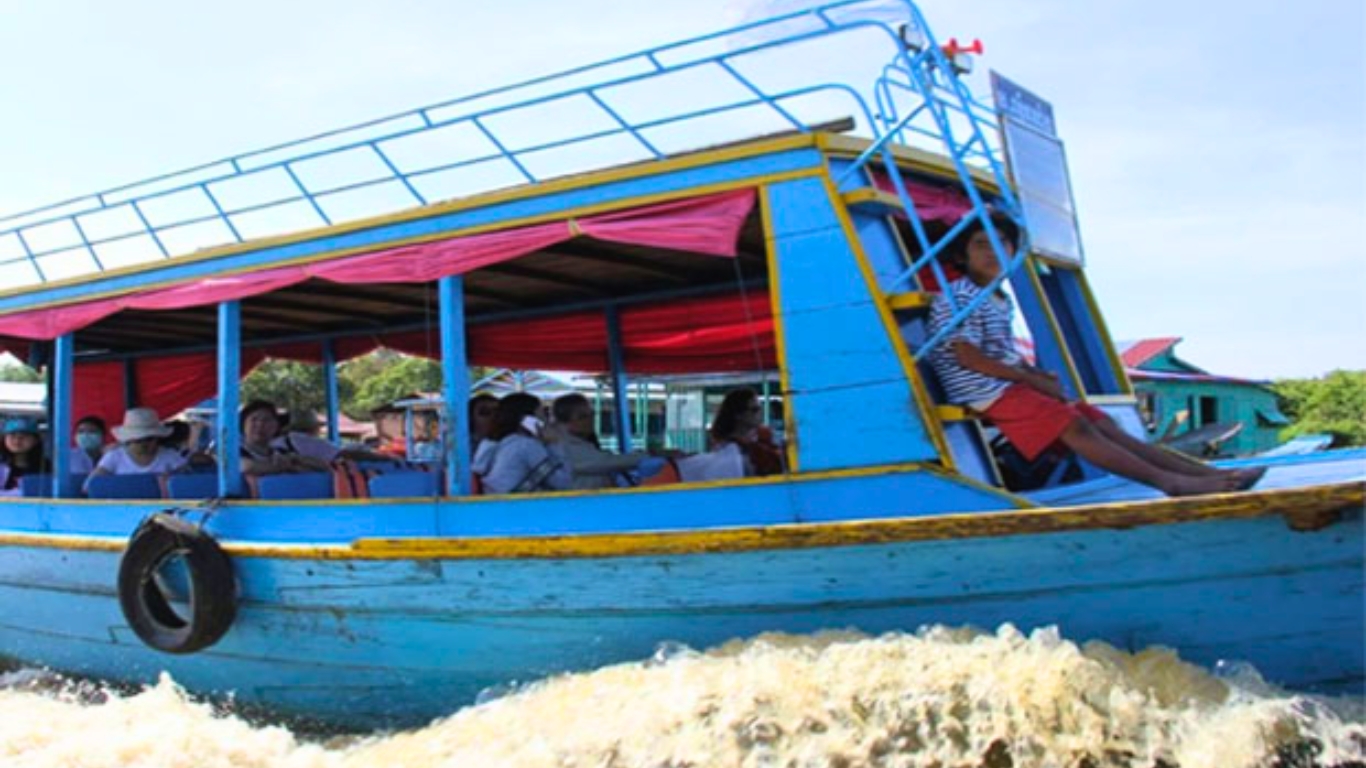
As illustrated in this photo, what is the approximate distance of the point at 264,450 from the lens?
711cm

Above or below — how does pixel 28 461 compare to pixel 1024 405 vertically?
above

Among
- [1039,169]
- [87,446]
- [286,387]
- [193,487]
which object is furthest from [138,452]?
[286,387]

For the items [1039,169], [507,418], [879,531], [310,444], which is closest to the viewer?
[879,531]

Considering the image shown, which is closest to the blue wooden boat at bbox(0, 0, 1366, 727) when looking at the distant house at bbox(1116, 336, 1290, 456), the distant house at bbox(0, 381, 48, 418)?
the distant house at bbox(0, 381, 48, 418)

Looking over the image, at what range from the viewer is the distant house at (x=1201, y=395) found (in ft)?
78.1

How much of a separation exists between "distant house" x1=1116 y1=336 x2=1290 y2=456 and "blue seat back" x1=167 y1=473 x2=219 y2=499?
790 inches

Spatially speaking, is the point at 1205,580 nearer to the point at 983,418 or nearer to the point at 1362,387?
the point at 983,418

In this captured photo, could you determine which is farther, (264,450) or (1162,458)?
(264,450)

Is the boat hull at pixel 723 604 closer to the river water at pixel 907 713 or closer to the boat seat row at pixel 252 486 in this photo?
the river water at pixel 907 713

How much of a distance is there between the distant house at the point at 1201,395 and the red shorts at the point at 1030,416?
19.9m

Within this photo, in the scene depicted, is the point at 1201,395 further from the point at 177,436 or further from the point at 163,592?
the point at 163,592

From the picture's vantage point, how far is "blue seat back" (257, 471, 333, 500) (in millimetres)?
5730

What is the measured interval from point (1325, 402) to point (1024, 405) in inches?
1068

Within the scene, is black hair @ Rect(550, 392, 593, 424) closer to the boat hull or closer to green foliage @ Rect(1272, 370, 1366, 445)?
the boat hull
